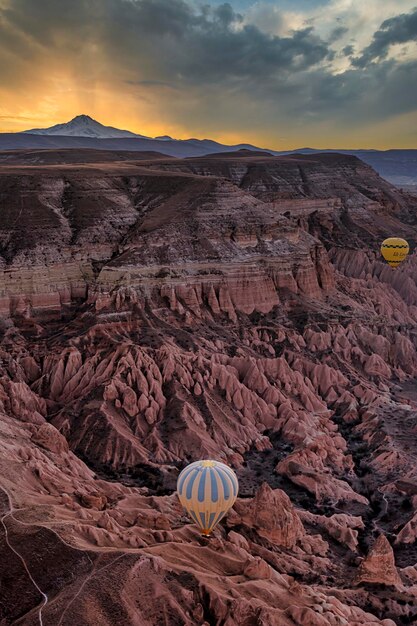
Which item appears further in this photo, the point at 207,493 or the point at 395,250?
the point at 395,250

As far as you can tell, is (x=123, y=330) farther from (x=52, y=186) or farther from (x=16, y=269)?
(x=52, y=186)

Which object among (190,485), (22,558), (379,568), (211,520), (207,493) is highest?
(22,558)

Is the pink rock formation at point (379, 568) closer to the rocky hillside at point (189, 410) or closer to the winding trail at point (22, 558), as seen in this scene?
the rocky hillside at point (189, 410)

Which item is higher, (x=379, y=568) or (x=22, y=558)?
(x=22, y=558)

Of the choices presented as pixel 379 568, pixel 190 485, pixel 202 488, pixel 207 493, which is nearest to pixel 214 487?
pixel 207 493

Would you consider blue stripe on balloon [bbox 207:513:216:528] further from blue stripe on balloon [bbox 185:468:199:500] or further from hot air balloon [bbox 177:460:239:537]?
blue stripe on balloon [bbox 185:468:199:500]

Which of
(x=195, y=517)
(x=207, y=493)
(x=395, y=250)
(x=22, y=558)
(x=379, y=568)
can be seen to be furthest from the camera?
(x=395, y=250)

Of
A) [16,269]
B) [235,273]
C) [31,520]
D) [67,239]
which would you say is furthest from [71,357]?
[31,520]

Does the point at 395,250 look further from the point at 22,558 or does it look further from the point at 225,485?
the point at 22,558
